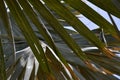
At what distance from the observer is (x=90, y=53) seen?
2730 mm

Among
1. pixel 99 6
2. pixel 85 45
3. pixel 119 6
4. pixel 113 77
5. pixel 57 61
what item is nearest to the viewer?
pixel 119 6

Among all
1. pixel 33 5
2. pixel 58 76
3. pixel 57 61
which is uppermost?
pixel 33 5

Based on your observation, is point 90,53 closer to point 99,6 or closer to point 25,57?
point 25,57

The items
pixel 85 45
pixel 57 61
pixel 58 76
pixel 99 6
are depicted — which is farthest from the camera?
pixel 85 45

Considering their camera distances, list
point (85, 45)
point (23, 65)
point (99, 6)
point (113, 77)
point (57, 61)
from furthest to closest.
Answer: point (85, 45) → point (113, 77) → point (23, 65) → point (57, 61) → point (99, 6)

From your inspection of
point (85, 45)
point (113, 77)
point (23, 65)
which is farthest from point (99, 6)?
point (85, 45)

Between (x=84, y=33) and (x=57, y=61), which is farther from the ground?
(x=84, y=33)

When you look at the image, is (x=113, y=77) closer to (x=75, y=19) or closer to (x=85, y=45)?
(x=85, y=45)

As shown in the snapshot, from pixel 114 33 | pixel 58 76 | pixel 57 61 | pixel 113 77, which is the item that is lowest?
pixel 113 77

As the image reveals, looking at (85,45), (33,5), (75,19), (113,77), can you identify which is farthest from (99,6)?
(85,45)

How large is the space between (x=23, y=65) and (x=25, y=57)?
0.34ft

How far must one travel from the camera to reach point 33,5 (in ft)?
4.68

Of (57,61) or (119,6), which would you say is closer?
(119,6)

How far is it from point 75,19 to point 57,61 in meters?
0.43
